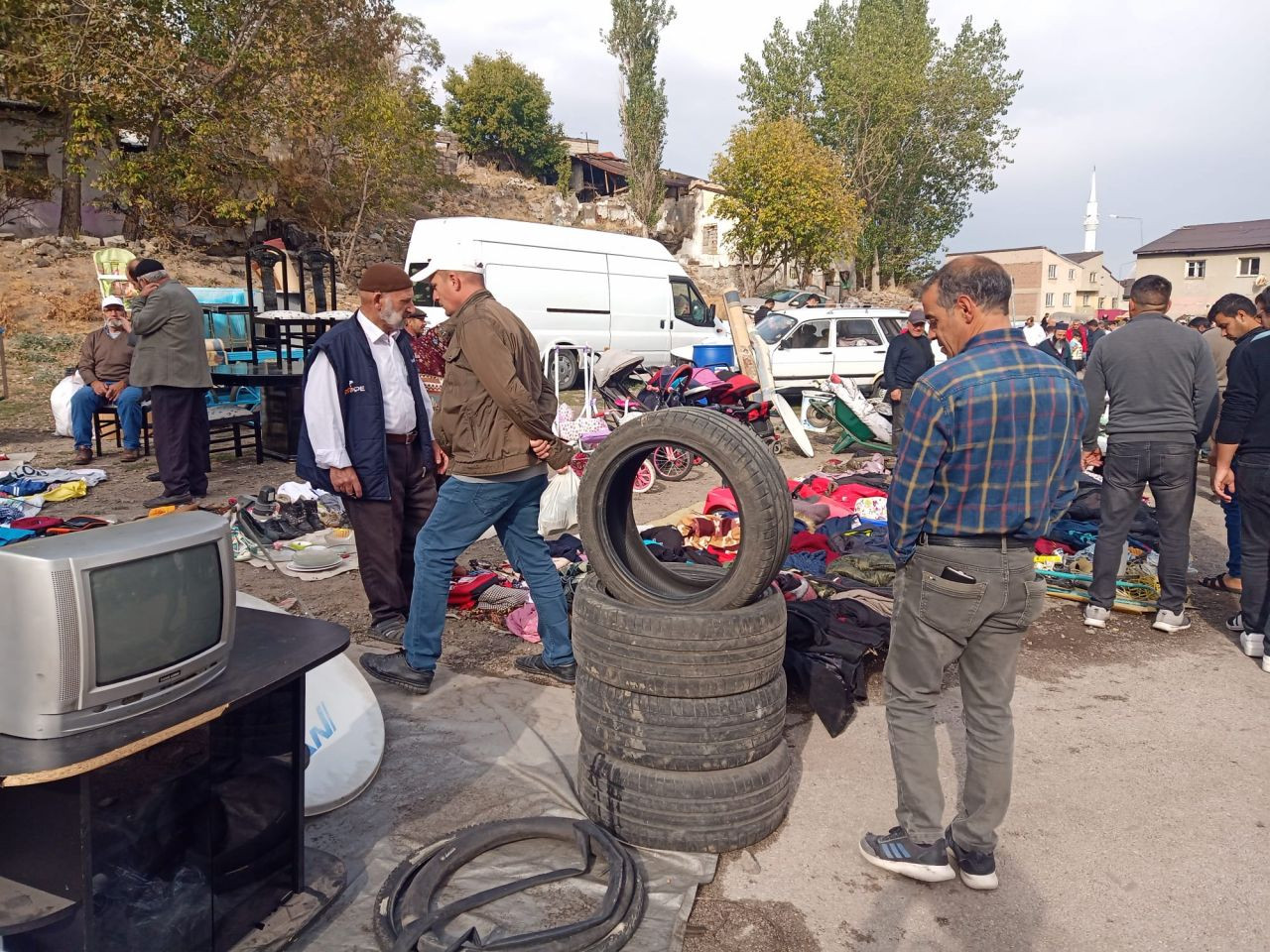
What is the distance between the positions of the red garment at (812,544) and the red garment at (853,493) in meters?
1.53

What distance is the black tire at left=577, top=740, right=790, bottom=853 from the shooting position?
294 centimetres

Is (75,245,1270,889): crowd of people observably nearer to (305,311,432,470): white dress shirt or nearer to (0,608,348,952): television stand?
(305,311,432,470): white dress shirt

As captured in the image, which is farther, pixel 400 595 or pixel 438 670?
pixel 400 595

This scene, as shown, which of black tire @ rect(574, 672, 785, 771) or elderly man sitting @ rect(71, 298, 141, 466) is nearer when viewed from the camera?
black tire @ rect(574, 672, 785, 771)

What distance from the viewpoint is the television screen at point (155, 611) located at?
1943mm

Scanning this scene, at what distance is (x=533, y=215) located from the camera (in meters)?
43.5

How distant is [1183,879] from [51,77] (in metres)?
24.1

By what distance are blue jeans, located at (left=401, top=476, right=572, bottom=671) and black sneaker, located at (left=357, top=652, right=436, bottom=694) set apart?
4 cm

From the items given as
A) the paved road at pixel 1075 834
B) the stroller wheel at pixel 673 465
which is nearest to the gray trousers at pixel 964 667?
the paved road at pixel 1075 834

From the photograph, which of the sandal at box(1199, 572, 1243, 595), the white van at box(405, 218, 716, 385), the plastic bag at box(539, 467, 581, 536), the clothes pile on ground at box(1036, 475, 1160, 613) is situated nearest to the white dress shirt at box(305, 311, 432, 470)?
the plastic bag at box(539, 467, 581, 536)

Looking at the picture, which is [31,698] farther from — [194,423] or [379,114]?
[379,114]

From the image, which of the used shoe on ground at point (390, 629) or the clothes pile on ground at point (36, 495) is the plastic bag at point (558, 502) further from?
the clothes pile on ground at point (36, 495)

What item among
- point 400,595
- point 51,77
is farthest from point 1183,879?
point 51,77

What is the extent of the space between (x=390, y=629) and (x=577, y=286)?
37.3 feet
